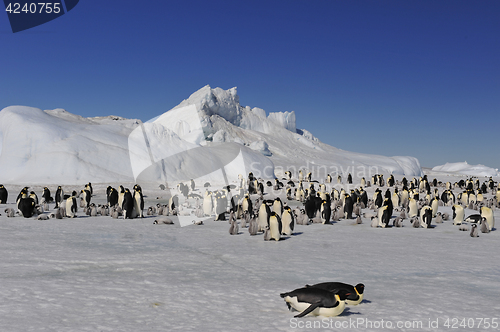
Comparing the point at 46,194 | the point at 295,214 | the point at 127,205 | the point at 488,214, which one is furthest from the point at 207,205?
the point at 488,214

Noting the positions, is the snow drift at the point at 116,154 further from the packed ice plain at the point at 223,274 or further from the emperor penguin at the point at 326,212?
the emperor penguin at the point at 326,212

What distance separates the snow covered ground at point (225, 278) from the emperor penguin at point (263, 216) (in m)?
0.43

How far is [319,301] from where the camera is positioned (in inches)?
139

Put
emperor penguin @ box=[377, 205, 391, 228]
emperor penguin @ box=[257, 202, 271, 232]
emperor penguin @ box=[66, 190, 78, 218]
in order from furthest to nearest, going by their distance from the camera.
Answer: emperor penguin @ box=[66, 190, 78, 218] → emperor penguin @ box=[377, 205, 391, 228] → emperor penguin @ box=[257, 202, 271, 232]

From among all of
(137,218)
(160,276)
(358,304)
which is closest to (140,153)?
(137,218)

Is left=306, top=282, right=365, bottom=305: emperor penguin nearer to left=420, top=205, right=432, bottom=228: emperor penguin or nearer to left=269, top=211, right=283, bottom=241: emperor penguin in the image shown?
left=269, top=211, right=283, bottom=241: emperor penguin

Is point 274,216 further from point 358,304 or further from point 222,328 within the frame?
point 222,328

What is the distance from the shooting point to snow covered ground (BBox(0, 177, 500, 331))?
137 inches

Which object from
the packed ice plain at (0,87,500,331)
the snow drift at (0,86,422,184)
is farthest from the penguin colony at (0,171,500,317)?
the snow drift at (0,86,422,184)

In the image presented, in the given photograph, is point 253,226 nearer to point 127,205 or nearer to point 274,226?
point 274,226

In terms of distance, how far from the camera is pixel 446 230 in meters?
10.2

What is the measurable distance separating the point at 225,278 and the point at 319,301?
5.90ft

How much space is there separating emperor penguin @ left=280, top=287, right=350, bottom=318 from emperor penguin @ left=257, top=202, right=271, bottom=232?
5290mm

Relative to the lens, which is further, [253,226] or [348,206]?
[348,206]
